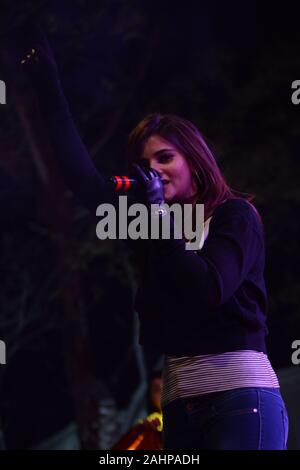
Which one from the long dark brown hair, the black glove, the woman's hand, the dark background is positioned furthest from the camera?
the dark background

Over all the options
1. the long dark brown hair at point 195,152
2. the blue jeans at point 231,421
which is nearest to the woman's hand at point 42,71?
the long dark brown hair at point 195,152

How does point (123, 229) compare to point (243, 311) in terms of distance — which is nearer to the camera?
point (243, 311)

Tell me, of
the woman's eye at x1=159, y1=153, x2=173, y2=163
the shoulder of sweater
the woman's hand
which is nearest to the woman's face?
the woman's eye at x1=159, y1=153, x2=173, y2=163

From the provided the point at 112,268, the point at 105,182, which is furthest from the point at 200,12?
the point at 105,182

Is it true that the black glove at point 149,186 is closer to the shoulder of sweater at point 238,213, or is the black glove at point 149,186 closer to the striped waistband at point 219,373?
the shoulder of sweater at point 238,213

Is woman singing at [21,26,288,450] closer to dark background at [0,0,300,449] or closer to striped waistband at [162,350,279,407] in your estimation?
striped waistband at [162,350,279,407]

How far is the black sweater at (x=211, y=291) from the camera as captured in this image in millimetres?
2010

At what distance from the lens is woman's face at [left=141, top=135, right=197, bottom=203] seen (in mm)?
2352

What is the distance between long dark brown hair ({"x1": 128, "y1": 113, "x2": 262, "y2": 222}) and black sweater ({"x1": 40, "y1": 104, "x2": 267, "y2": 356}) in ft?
0.30

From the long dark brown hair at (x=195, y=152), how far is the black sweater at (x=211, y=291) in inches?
3.6

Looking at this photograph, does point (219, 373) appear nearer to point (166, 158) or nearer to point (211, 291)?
point (211, 291)

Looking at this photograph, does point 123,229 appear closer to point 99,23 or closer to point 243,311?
point 243,311

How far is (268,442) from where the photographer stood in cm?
200

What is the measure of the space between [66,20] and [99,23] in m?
0.46
